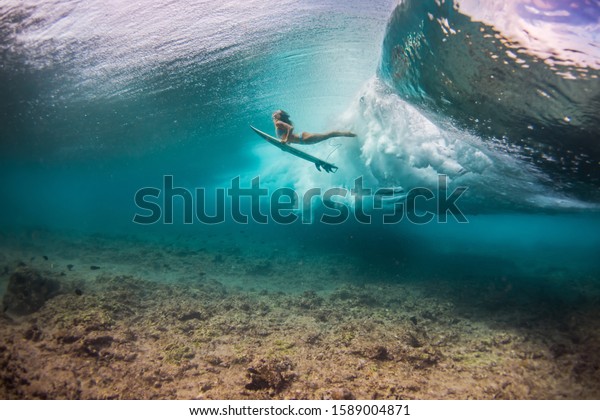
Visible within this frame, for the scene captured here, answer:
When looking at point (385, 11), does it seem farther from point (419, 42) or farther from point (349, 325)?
point (349, 325)

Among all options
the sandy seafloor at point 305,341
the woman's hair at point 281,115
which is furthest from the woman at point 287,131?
the sandy seafloor at point 305,341

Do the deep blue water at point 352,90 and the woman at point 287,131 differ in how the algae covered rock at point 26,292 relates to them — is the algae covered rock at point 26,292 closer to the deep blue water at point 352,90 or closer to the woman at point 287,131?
the deep blue water at point 352,90

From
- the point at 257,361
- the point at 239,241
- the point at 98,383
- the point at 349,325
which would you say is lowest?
the point at 239,241

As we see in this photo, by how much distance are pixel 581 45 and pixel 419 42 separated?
7.52 feet

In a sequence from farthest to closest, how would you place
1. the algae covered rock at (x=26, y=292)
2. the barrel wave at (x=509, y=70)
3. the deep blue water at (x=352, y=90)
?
the algae covered rock at (x=26, y=292)
the deep blue water at (x=352, y=90)
the barrel wave at (x=509, y=70)

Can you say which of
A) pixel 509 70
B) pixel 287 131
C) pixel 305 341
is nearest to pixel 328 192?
pixel 287 131

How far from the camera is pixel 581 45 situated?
3.66 m

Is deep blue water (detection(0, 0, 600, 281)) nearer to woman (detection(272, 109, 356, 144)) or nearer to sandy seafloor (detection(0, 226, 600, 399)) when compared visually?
woman (detection(272, 109, 356, 144))

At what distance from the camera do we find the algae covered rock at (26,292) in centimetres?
827

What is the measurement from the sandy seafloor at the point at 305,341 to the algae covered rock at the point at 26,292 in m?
0.66

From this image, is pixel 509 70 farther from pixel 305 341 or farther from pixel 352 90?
pixel 352 90

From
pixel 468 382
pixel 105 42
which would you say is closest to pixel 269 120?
pixel 105 42

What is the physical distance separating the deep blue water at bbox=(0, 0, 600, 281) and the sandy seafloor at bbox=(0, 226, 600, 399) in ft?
14.3

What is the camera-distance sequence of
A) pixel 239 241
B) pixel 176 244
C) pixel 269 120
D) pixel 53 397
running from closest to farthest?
pixel 53 397 < pixel 269 120 < pixel 176 244 < pixel 239 241
